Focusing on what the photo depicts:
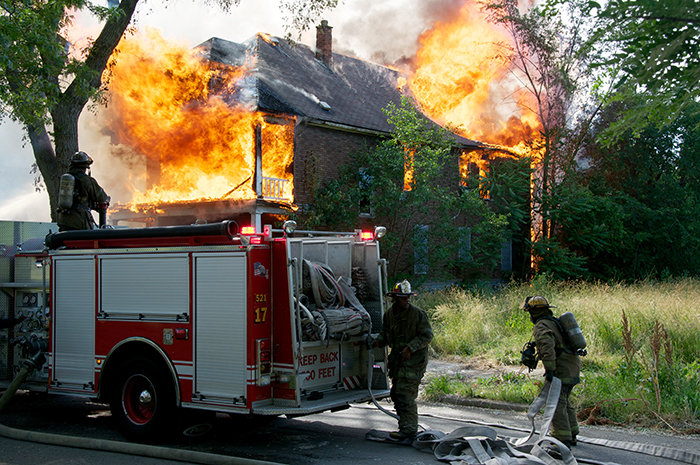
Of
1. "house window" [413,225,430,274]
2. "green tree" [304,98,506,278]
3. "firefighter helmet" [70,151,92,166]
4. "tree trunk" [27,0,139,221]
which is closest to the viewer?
"firefighter helmet" [70,151,92,166]

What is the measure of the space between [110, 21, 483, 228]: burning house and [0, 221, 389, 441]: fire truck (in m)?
8.91

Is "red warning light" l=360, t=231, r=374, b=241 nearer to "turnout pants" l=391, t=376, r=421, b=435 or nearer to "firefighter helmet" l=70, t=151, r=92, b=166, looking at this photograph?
"turnout pants" l=391, t=376, r=421, b=435

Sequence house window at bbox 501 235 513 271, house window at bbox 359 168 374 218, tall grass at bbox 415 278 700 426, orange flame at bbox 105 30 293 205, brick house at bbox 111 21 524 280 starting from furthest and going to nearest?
house window at bbox 501 235 513 271
house window at bbox 359 168 374 218
brick house at bbox 111 21 524 280
orange flame at bbox 105 30 293 205
tall grass at bbox 415 278 700 426

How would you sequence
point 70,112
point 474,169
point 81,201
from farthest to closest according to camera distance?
1. point 474,169
2. point 70,112
3. point 81,201

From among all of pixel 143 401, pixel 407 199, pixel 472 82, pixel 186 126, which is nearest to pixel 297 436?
pixel 143 401

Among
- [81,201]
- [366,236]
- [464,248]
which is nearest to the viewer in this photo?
[366,236]

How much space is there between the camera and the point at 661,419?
7.10 meters

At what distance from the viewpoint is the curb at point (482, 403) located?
27.5ft

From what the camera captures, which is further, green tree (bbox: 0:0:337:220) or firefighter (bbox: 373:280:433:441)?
green tree (bbox: 0:0:337:220)

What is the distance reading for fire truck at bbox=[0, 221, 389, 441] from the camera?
6152 millimetres

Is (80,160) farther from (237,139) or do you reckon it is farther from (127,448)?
(237,139)

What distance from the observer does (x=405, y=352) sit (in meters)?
6.51

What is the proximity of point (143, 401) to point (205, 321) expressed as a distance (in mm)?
1225

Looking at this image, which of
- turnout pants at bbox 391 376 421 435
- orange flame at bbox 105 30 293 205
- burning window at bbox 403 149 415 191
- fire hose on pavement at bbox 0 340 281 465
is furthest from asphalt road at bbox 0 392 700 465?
burning window at bbox 403 149 415 191
